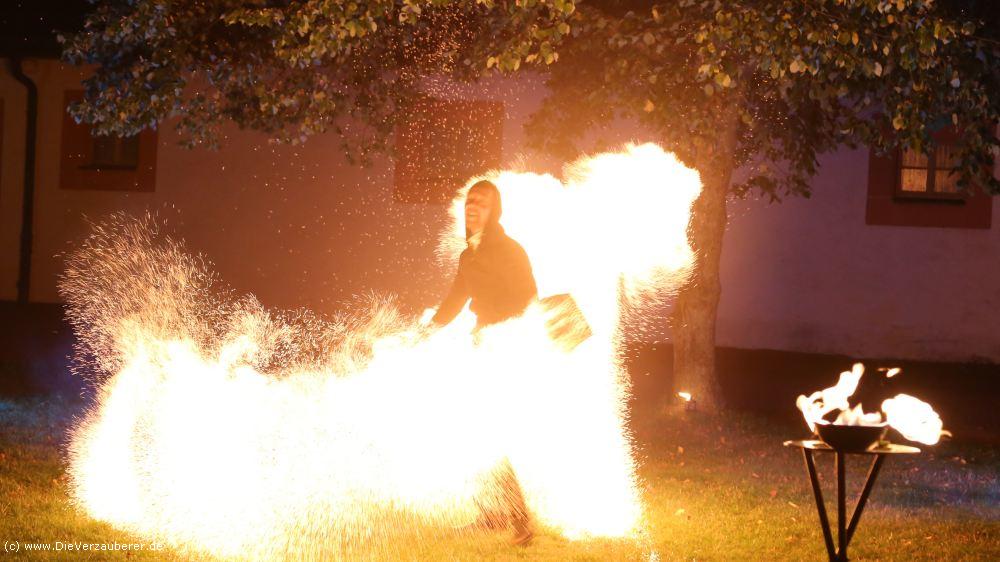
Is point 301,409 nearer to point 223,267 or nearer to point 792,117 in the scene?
point 792,117

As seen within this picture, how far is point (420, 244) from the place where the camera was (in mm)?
17578

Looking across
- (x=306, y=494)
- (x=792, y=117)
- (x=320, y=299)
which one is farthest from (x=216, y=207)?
(x=306, y=494)

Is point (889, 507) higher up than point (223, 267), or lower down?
lower down

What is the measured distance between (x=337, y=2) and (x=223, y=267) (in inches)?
447

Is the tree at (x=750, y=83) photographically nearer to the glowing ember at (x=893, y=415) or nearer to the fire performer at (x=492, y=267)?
the fire performer at (x=492, y=267)

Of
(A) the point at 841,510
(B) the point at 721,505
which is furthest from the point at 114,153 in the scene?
(A) the point at 841,510

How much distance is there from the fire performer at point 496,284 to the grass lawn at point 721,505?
0.56ft

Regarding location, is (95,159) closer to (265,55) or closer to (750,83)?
(265,55)

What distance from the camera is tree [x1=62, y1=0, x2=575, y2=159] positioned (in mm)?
8836

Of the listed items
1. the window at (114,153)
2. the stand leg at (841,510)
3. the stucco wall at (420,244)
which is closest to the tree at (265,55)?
the stand leg at (841,510)

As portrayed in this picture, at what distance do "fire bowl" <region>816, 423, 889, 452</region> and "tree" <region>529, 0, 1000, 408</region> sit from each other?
3.24 meters

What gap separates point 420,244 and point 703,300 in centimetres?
708

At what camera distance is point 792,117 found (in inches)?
446

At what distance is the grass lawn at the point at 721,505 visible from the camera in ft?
20.1
